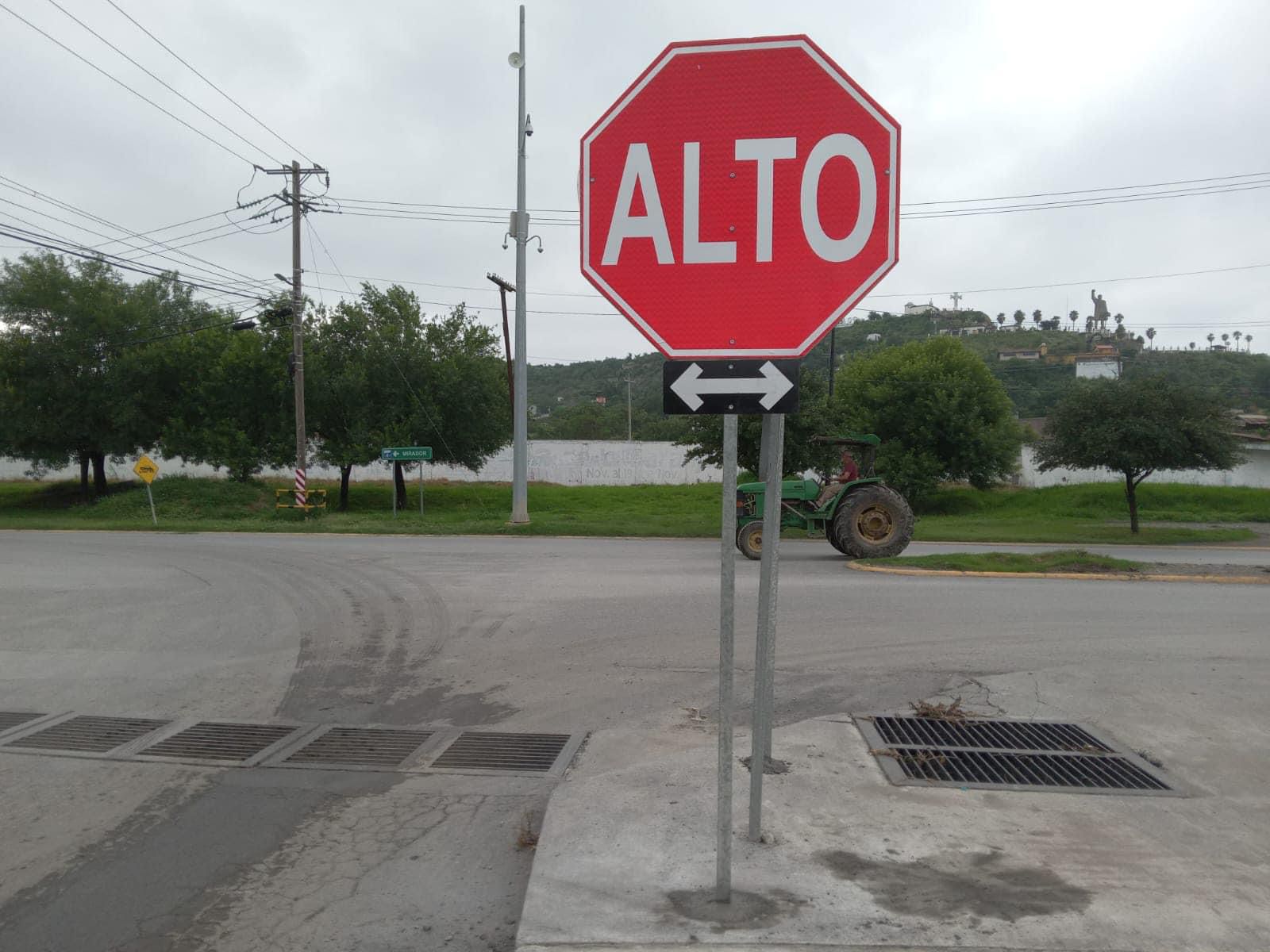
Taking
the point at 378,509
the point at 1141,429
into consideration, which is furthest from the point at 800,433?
the point at 378,509

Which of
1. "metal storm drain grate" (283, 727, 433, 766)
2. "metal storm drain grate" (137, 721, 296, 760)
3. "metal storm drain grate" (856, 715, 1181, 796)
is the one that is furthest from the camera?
"metal storm drain grate" (137, 721, 296, 760)

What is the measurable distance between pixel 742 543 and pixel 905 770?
11.8 metres

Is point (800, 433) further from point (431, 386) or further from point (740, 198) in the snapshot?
point (740, 198)

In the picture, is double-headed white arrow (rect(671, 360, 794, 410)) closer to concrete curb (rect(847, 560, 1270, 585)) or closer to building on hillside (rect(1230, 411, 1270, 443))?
concrete curb (rect(847, 560, 1270, 585))

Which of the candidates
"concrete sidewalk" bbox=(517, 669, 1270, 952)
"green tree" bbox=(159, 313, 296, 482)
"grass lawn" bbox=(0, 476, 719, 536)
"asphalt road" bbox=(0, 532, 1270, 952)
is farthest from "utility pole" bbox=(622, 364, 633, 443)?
"concrete sidewalk" bbox=(517, 669, 1270, 952)

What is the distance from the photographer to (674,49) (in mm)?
3641

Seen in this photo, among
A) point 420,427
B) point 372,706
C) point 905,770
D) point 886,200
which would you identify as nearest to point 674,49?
point 886,200

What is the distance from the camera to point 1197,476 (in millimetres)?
44938

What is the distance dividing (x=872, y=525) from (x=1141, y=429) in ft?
41.8

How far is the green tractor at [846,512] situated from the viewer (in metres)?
16.5

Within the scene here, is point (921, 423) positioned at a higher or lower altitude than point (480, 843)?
higher

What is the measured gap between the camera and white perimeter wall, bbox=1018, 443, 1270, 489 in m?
41.2

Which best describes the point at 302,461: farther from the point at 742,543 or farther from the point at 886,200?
the point at 886,200

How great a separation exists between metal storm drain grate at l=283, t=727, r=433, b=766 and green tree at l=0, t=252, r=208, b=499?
126 feet
